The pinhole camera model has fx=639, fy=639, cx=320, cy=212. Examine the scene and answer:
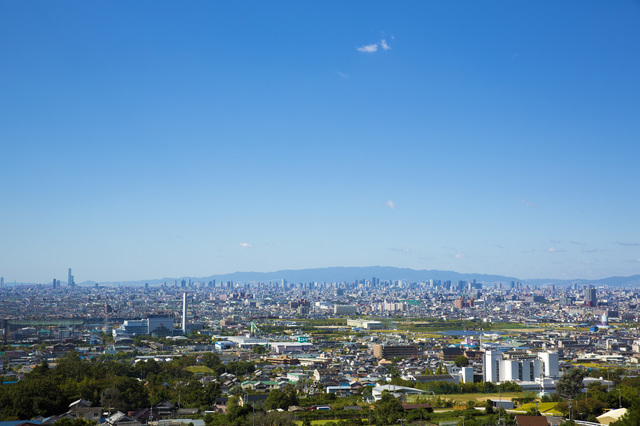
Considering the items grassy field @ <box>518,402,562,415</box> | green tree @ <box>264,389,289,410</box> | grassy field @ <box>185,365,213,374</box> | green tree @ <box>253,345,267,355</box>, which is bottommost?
green tree @ <box>253,345,267,355</box>

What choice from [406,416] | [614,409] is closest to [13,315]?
[406,416]

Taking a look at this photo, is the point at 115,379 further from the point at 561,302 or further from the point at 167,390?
the point at 561,302

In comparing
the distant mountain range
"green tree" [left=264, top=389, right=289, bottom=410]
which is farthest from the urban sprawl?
the distant mountain range

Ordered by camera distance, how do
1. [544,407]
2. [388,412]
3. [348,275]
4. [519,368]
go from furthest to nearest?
[348,275], [519,368], [544,407], [388,412]

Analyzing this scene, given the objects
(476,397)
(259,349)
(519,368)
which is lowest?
(259,349)

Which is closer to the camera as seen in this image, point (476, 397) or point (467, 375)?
point (476, 397)

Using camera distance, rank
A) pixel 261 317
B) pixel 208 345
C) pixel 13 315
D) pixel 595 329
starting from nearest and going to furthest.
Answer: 1. pixel 208 345
2. pixel 595 329
3. pixel 13 315
4. pixel 261 317

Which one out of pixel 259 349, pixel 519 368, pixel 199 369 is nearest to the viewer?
pixel 519 368

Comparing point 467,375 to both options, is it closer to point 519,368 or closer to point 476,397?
point 519,368

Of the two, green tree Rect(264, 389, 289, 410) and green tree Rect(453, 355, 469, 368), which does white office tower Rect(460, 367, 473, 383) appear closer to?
green tree Rect(453, 355, 469, 368)

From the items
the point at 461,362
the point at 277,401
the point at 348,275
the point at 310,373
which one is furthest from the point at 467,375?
the point at 348,275

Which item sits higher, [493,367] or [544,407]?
[493,367]
